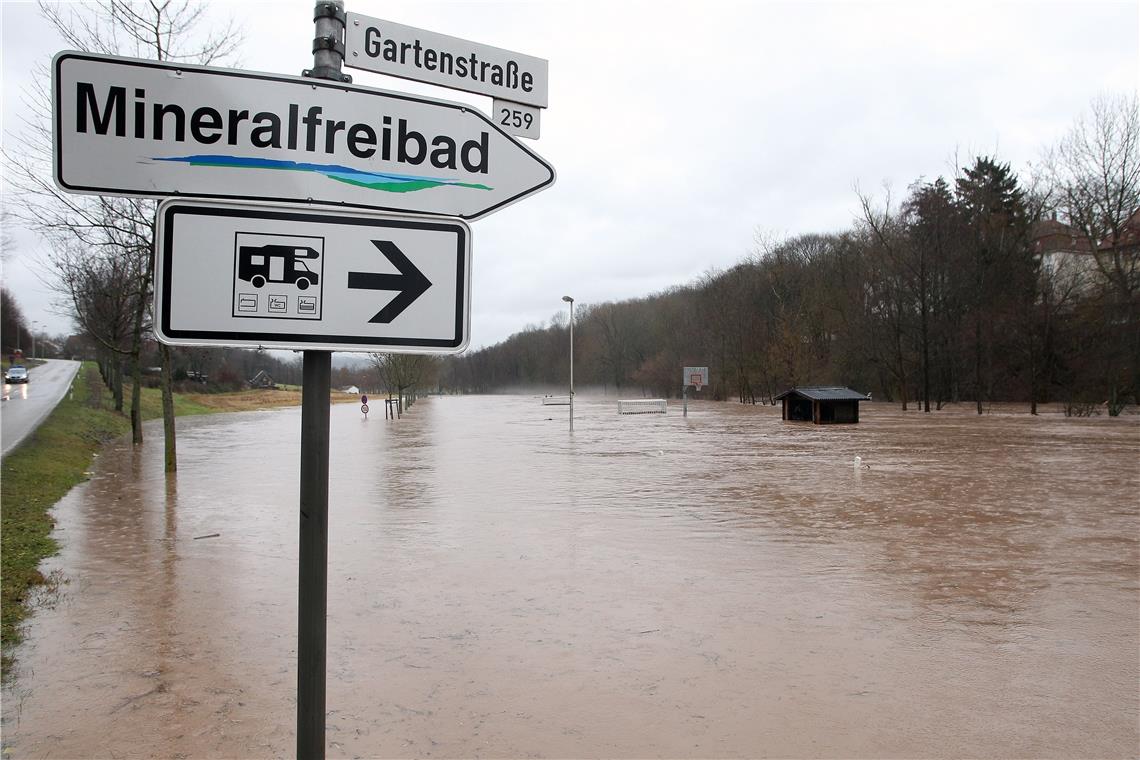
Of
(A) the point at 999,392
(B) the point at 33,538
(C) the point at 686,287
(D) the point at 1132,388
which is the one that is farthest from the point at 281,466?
(C) the point at 686,287

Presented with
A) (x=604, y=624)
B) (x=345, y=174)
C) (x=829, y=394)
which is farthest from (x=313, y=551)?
(x=829, y=394)

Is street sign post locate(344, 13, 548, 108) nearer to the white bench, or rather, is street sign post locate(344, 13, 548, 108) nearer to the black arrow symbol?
the black arrow symbol

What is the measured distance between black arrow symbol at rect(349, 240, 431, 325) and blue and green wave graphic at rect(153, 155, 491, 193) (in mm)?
153

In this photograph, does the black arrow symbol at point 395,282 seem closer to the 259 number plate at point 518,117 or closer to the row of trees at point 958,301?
the 259 number plate at point 518,117

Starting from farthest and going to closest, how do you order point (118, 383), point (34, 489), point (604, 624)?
1. point (118, 383)
2. point (34, 489)
3. point (604, 624)

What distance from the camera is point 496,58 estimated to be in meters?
2.50

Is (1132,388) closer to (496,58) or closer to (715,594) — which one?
(715,594)

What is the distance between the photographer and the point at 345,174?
1.76 meters

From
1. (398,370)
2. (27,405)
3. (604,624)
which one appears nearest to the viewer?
(604,624)

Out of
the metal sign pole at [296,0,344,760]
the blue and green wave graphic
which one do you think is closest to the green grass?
the metal sign pole at [296,0,344,760]

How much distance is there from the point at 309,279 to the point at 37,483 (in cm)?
1375

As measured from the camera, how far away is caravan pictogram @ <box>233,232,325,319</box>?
1.66m

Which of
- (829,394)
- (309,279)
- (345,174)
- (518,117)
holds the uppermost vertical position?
(518,117)

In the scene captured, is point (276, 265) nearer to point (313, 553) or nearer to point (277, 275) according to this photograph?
point (277, 275)
